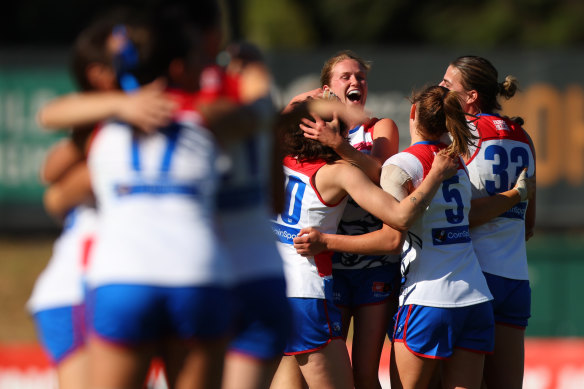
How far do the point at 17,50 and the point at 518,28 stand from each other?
520 inches

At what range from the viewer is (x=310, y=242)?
168 inches

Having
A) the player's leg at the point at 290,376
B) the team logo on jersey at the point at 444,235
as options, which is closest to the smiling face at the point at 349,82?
the team logo on jersey at the point at 444,235

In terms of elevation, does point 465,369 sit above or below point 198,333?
below

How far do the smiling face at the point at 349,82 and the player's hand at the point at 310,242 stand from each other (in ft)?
2.36

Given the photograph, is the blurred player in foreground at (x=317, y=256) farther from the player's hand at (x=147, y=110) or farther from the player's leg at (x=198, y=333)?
the player's hand at (x=147, y=110)

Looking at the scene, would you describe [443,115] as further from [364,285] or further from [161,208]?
[161,208]

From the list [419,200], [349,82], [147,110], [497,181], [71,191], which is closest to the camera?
[147,110]

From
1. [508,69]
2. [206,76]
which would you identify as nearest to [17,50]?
[508,69]

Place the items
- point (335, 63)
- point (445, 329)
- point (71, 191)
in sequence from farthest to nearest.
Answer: point (335, 63) < point (445, 329) < point (71, 191)

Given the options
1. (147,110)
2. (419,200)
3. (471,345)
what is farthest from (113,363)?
(471,345)

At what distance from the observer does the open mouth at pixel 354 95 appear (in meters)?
4.59

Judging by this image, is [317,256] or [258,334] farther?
[317,256]

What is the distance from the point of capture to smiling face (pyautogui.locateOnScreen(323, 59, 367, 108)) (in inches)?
181

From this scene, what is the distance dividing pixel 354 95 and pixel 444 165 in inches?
29.5
